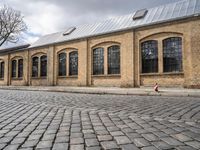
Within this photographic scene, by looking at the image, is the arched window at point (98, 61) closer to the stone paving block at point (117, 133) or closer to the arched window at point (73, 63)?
the arched window at point (73, 63)

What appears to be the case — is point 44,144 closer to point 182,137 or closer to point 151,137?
point 151,137

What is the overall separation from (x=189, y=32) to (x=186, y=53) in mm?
1656

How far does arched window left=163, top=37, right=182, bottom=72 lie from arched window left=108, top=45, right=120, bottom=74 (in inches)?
185

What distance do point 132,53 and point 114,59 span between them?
2463mm

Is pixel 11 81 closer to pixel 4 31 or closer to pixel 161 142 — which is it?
pixel 4 31

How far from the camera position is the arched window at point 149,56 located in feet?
63.1

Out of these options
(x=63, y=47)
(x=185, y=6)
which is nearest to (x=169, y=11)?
(x=185, y=6)

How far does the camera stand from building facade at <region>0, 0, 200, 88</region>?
57.1 ft

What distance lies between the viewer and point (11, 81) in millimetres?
33062

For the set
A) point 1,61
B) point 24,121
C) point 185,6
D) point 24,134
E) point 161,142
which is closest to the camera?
point 161,142

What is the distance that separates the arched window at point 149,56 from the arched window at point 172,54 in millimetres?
820

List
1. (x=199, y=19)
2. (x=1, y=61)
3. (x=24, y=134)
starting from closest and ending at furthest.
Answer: (x=24, y=134)
(x=199, y=19)
(x=1, y=61)

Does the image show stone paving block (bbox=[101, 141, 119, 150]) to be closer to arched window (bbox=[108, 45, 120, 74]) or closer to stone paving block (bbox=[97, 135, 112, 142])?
stone paving block (bbox=[97, 135, 112, 142])

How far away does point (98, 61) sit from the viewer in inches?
912
